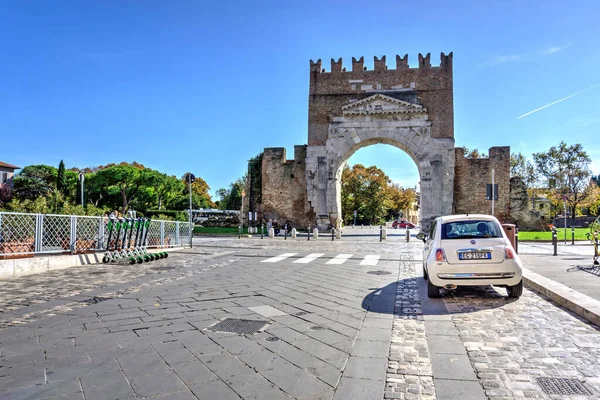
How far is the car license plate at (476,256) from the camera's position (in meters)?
6.29

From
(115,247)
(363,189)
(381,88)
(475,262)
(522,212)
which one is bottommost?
(115,247)

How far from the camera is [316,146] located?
107 ft

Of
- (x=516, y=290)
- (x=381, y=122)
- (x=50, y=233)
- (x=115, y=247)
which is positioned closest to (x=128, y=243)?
(x=115, y=247)

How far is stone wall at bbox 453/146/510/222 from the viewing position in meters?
30.4

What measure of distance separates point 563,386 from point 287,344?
2.32 metres

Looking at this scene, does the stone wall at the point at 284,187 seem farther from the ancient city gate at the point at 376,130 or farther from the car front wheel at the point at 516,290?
the car front wheel at the point at 516,290

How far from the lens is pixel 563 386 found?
122 inches

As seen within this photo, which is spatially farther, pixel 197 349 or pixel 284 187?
pixel 284 187

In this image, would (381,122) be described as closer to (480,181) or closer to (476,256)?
(480,181)

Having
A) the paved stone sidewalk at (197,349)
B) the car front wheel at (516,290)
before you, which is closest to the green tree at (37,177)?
the paved stone sidewalk at (197,349)

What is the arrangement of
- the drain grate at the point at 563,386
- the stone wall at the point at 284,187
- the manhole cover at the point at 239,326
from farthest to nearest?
the stone wall at the point at 284,187 → the manhole cover at the point at 239,326 → the drain grate at the point at 563,386

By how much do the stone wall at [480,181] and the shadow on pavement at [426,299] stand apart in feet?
81.1

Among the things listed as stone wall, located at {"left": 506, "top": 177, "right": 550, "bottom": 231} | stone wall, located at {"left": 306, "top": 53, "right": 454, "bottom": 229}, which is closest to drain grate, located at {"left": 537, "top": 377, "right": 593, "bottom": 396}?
stone wall, located at {"left": 306, "top": 53, "right": 454, "bottom": 229}

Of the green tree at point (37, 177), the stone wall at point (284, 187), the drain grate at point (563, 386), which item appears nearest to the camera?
the drain grate at point (563, 386)
